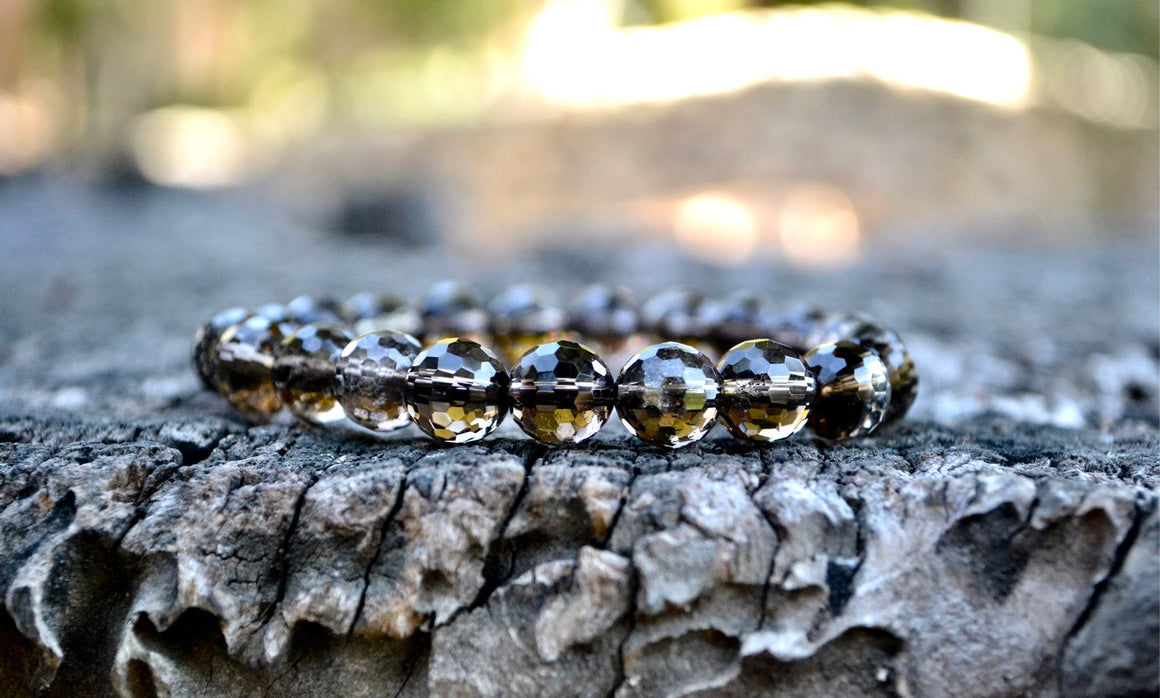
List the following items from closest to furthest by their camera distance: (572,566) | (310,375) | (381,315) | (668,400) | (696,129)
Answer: (572,566)
(668,400)
(310,375)
(381,315)
(696,129)

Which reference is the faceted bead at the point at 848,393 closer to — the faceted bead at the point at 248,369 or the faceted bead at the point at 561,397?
the faceted bead at the point at 561,397

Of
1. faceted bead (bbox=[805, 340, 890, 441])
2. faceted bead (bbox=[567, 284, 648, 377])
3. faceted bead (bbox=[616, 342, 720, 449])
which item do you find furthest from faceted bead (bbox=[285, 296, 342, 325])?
faceted bead (bbox=[805, 340, 890, 441])

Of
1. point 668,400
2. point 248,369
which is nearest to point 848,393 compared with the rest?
point 668,400

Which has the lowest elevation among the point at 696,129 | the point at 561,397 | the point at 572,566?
the point at 572,566

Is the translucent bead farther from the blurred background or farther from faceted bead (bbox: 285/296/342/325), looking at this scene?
the blurred background

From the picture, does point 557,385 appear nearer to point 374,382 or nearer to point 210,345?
point 374,382
